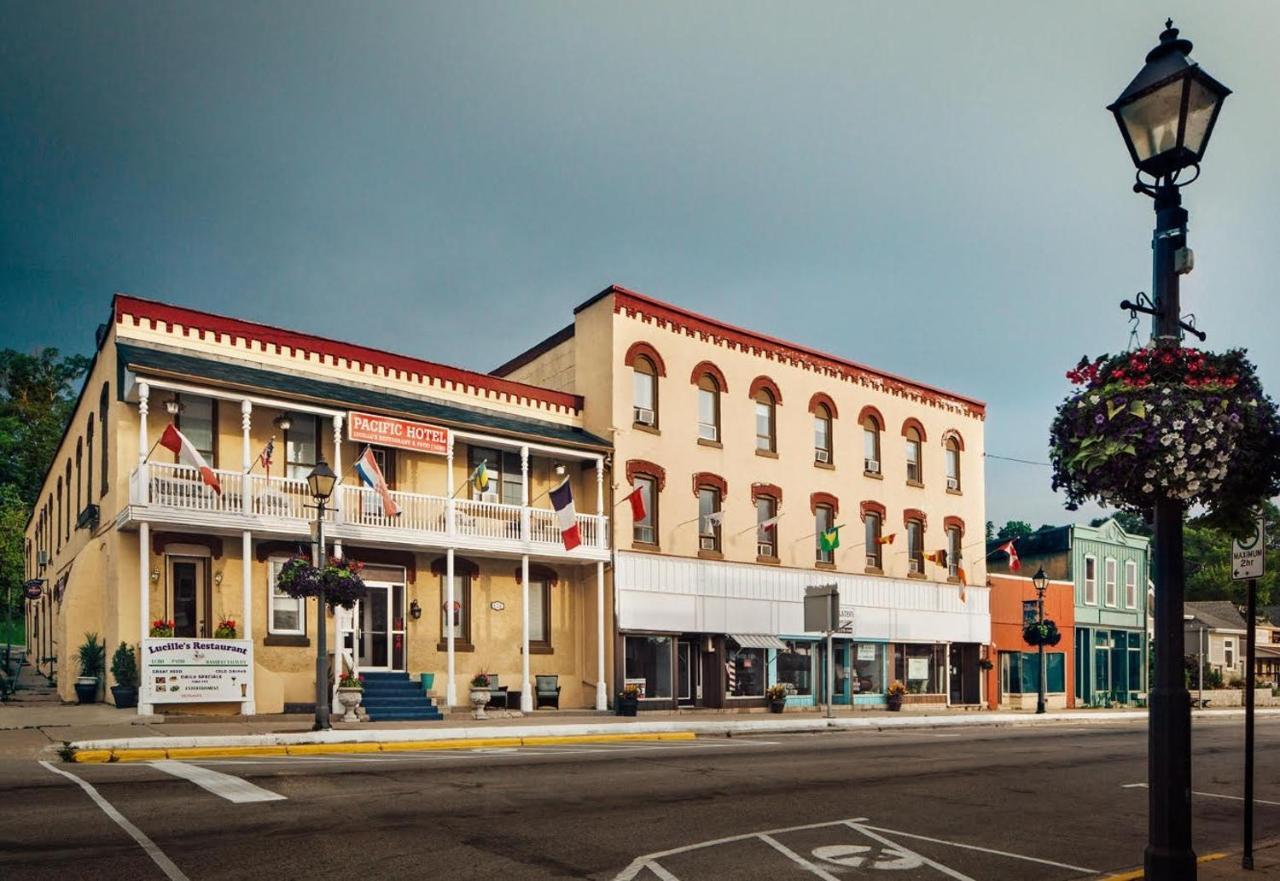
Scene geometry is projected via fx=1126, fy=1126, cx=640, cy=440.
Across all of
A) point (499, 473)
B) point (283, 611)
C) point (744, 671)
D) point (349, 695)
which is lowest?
point (744, 671)

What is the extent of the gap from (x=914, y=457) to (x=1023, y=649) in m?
9.48

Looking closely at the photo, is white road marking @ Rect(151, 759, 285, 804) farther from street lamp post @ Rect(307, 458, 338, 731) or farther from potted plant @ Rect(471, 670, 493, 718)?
potted plant @ Rect(471, 670, 493, 718)

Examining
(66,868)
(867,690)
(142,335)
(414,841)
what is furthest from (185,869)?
(867,690)

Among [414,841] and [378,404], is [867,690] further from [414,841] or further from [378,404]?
[414,841]

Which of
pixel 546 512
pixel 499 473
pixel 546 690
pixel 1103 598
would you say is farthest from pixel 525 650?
pixel 1103 598

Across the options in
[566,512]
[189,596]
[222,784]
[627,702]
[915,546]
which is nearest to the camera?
[222,784]

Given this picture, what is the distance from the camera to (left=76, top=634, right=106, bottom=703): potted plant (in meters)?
24.3

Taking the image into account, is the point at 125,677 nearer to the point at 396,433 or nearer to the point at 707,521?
the point at 396,433

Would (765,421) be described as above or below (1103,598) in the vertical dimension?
above

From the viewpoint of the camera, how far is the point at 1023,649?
43.6 metres

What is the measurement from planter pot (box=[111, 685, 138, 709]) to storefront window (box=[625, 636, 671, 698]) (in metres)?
12.7

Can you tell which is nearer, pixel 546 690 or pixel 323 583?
pixel 323 583

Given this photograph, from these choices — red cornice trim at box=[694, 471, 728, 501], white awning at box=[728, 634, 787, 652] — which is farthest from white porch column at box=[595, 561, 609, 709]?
white awning at box=[728, 634, 787, 652]

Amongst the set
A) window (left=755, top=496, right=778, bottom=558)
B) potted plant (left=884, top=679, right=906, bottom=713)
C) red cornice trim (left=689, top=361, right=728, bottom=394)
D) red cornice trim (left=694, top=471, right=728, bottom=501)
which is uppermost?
red cornice trim (left=689, top=361, right=728, bottom=394)
